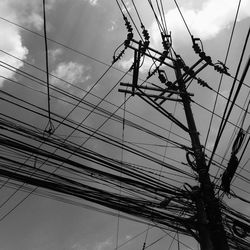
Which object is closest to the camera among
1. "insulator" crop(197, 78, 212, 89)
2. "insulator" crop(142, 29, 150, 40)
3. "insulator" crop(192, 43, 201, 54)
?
"insulator" crop(142, 29, 150, 40)

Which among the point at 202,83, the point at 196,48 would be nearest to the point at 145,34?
the point at 196,48

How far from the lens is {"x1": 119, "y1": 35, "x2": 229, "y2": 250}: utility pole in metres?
6.48

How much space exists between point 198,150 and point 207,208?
4.79ft

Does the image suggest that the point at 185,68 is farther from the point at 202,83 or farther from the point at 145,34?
the point at 145,34

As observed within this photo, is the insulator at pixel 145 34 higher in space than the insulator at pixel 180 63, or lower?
lower

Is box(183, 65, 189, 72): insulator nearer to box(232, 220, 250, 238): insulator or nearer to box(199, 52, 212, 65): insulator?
box(199, 52, 212, 65): insulator

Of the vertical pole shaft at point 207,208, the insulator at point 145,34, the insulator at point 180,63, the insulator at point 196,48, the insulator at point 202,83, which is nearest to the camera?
the vertical pole shaft at point 207,208

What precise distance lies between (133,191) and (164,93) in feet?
9.81

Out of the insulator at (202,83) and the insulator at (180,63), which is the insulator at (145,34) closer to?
the insulator at (180,63)

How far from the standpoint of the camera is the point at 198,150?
7.88m

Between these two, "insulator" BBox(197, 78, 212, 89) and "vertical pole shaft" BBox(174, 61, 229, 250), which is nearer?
"vertical pole shaft" BBox(174, 61, 229, 250)

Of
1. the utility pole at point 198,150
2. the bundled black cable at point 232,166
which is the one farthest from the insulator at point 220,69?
the bundled black cable at point 232,166

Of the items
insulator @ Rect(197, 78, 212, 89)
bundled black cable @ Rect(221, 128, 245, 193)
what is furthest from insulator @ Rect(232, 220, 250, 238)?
insulator @ Rect(197, 78, 212, 89)

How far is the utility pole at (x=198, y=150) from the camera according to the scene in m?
6.48
